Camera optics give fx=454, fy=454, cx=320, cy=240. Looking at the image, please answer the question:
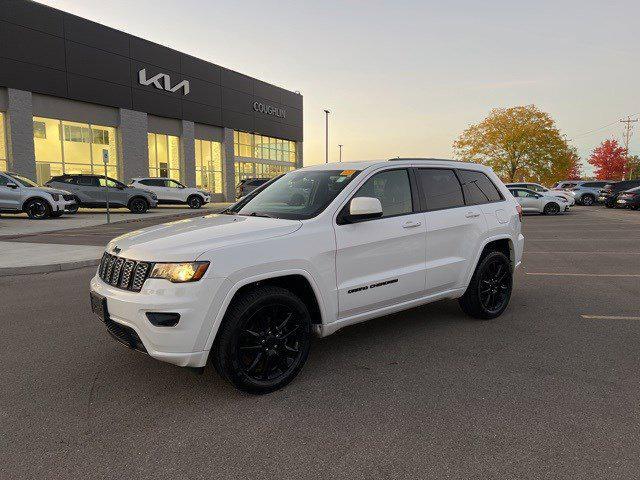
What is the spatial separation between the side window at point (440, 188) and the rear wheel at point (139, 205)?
19711mm

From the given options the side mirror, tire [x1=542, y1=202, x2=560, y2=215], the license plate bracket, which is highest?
the side mirror

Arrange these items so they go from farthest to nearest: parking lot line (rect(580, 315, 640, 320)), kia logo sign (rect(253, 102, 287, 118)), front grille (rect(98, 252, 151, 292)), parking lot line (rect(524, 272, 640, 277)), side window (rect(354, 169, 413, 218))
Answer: kia logo sign (rect(253, 102, 287, 118)) → parking lot line (rect(524, 272, 640, 277)) → parking lot line (rect(580, 315, 640, 320)) → side window (rect(354, 169, 413, 218)) → front grille (rect(98, 252, 151, 292))

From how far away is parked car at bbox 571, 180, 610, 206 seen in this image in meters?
31.8

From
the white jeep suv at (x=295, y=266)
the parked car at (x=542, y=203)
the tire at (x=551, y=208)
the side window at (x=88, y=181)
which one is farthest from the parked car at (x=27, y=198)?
the tire at (x=551, y=208)

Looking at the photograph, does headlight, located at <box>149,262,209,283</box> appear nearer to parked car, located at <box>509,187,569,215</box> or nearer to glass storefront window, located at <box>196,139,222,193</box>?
parked car, located at <box>509,187,569,215</box>

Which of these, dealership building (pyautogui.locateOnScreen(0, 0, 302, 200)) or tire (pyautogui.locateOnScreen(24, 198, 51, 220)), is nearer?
tire (pyautogui.locateOnScreen(24, 198, 51, 220))

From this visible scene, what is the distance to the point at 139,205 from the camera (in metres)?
21.9

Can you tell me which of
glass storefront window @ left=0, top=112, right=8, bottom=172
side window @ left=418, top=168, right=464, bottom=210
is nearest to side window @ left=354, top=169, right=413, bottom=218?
side window @ left=418, top=168, right=464, bottom=210

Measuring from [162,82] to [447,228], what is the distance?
97.4 ft

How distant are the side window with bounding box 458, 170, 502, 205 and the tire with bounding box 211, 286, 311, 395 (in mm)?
2579

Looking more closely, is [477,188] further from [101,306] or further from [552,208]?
[552,208]

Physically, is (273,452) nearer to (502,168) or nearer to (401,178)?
(401,178)

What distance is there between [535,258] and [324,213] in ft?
23.8

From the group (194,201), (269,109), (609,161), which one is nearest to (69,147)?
(194,201)
